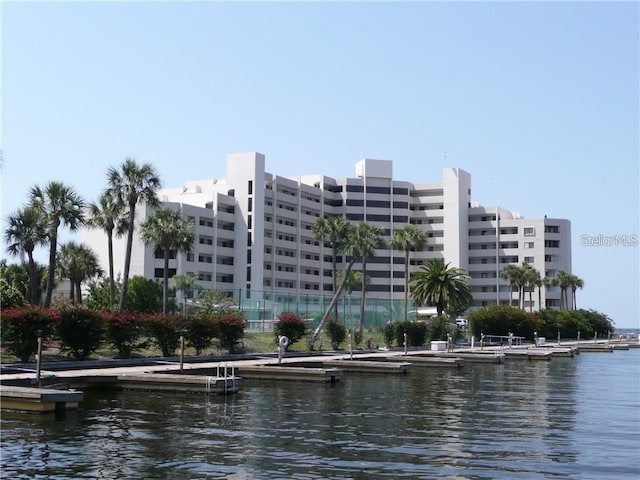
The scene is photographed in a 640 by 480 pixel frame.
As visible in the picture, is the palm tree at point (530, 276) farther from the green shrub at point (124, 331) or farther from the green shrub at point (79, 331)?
the green shrub at point (79, 331)

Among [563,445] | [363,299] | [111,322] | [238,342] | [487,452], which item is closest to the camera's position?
[487,452]

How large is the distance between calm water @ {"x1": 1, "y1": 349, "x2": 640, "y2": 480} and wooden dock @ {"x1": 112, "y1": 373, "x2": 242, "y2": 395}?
2.46ft

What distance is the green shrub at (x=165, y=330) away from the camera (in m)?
47.9

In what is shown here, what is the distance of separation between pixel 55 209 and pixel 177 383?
2743 centimetres

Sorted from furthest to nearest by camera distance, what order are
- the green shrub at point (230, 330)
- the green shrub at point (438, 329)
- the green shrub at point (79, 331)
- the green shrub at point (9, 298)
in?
the green shrub at point (438, 329) → the green shrub at point (230, 330) → the green shrub at point (9, 298) → the green shrub at point (79, 331)

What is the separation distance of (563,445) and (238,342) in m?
34.3

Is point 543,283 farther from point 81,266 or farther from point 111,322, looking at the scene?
point 111,322

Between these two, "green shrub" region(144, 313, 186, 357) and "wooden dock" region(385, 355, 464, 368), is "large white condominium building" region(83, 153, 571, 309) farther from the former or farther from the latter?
"green shrub" region(144, 313, 186, 357)

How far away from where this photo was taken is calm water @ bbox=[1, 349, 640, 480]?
1806cm

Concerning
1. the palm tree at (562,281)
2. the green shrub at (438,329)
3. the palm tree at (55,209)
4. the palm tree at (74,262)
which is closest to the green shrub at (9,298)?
the palm tree at (55,209)

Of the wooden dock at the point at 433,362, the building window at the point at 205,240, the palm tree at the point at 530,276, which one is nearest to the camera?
the wooden dock at the point at 433,362

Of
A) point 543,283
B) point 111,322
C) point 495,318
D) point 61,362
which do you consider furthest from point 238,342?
point 543,283

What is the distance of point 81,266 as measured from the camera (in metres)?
85.8

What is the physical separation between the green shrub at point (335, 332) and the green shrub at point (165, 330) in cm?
1754
